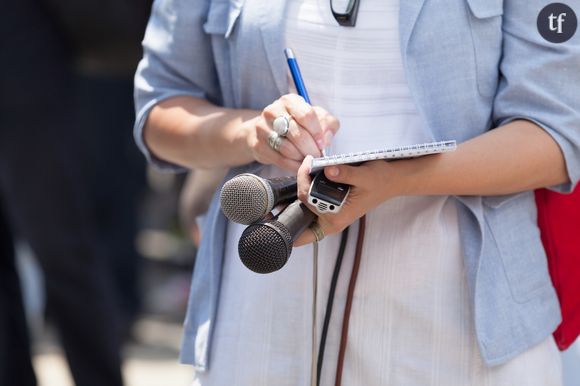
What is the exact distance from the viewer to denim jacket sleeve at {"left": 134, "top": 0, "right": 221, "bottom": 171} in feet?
7.21

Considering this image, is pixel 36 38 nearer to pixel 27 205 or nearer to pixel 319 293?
pixel 27 205

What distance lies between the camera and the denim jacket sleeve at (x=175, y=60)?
2.20m

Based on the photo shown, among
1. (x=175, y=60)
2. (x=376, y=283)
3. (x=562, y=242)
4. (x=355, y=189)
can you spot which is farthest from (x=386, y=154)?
(x=175, y=60)

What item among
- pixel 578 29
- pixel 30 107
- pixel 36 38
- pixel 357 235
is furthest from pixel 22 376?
pixel 578 29

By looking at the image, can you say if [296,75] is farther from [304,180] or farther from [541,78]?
[541,78]

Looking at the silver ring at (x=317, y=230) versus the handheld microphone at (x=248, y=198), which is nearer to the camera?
the handheld microphone at (x=248, y=198)

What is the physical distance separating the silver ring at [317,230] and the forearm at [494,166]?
0.51 feet

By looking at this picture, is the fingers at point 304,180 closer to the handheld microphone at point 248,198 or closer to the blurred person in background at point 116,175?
the handheld microphone at point 248,198

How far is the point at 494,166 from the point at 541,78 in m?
0.18

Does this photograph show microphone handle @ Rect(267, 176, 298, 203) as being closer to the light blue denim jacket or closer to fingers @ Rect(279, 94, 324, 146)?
fingers @ Rect(279, 94, 324, 146)

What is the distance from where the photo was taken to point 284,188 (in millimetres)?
1793

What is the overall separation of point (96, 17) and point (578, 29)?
2.63 metres

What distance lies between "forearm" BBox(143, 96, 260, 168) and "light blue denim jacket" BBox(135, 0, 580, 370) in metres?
0.07

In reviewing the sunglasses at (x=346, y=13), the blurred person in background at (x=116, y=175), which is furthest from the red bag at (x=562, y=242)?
the blurred person in background at (x=116, y=175)
